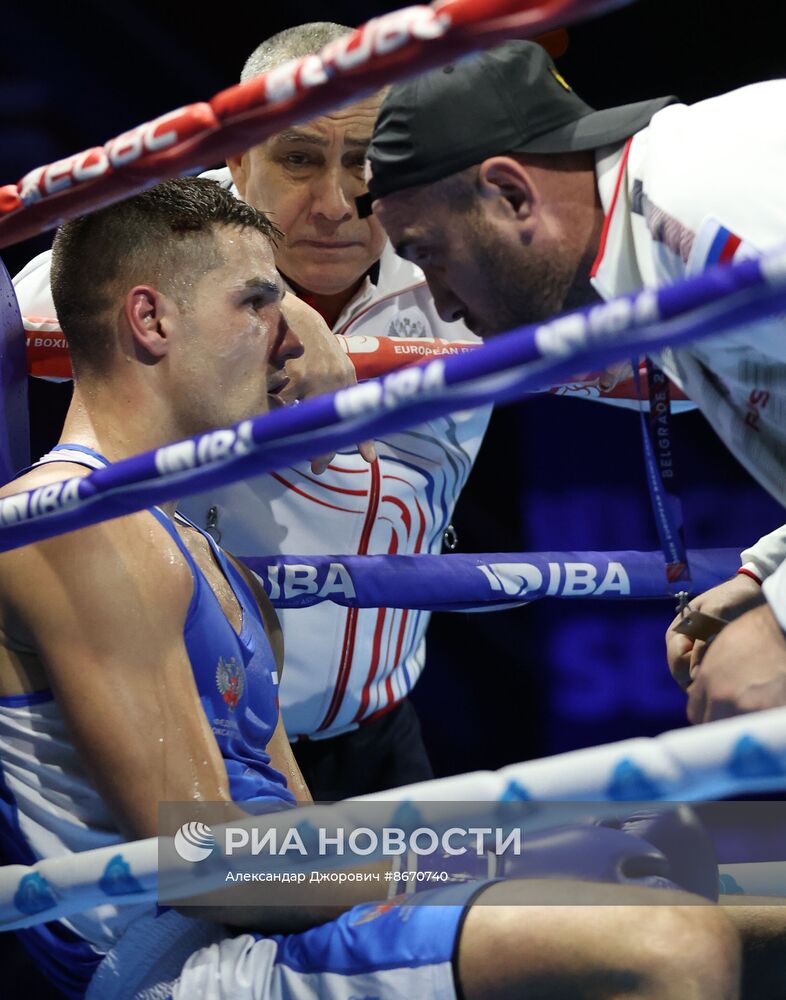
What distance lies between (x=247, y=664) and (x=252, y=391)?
34 centimetres

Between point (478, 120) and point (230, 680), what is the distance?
0.66 metres

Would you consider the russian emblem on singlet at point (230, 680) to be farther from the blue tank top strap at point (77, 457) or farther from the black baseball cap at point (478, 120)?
the black baseball cap at point (478, 120)

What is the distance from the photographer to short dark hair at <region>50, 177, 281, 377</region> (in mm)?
1594

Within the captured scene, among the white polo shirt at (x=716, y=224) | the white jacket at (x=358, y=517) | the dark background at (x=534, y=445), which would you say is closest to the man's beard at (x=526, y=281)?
the white polo shirt at (x=716, y=224)

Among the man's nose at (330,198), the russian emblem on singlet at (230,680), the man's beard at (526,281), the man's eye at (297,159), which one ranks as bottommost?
the russian emblem on singlet at (230,680)

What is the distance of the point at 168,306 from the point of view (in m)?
1.59

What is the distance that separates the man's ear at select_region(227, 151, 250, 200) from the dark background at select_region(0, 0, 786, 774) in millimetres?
719

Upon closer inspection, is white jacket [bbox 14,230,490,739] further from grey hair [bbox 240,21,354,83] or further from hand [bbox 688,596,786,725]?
hand [bbox 688,596,786,725]

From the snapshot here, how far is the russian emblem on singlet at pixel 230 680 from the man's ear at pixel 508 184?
58 cm

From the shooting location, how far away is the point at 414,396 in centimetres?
93

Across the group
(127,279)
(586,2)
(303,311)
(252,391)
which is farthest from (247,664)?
(586,2)

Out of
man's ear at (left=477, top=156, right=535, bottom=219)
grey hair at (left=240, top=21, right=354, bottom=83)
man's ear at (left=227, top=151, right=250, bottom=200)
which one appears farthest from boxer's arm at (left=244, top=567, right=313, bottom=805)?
grey hair at (left=240, top=21, right=354, bottom=83)

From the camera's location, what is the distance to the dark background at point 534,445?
2.89m

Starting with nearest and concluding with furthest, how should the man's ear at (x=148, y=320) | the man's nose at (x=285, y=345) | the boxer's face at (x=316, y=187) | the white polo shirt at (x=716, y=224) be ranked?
1. the white polo shirt at (x=716, y=224)
2. the man's ear at (x=148, y=320)
3. the man's nose at (x=285, y=345)
4. the boxer's face at (x=316, y=187)
